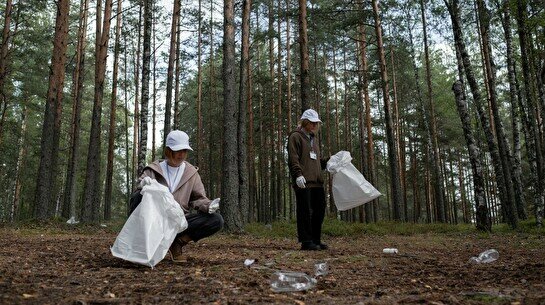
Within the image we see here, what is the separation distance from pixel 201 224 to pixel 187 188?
43 centimetres

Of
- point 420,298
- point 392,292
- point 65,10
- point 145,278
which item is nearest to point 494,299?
point 420,298

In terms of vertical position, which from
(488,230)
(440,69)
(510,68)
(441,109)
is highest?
(440,69)

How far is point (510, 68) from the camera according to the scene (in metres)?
12.8

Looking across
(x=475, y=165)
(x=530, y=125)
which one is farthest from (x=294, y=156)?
(x=530, y=125)

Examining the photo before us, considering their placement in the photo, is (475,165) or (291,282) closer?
(291,282)

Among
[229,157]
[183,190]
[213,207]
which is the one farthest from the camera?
[229,157]

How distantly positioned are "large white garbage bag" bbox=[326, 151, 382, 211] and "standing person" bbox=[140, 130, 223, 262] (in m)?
2.36

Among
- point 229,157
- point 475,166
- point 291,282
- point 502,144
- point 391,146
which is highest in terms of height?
point 391,146

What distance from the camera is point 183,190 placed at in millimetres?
4473

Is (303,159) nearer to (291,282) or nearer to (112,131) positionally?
(291,282)

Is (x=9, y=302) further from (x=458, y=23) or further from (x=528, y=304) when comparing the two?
(x=458, y=23)

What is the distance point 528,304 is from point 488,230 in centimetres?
911

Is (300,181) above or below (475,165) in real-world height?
below

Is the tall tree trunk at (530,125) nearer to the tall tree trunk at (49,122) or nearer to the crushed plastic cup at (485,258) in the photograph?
the crushed plastic cup at (485,258)
